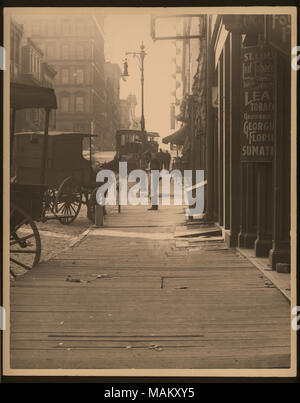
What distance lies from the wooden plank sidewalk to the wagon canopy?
77.4 inches

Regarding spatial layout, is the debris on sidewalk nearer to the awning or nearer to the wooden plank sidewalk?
the wooden plank sidewalk

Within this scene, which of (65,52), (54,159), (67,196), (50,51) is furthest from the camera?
(67,196)

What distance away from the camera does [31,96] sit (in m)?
9.52

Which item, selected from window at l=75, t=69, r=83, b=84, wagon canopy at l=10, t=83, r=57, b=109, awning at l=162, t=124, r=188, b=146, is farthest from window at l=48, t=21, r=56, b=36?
awning at l=162, t=124, r=188, b=146

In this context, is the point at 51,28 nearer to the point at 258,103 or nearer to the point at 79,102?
Result: the point at 258,103

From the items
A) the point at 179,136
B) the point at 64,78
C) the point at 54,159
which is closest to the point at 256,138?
the point at 64,78

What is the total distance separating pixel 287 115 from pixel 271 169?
1.41 meters

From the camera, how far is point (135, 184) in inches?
1195

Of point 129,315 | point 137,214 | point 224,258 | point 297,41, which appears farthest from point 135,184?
point 297,41

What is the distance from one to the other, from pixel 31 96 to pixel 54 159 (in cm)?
594

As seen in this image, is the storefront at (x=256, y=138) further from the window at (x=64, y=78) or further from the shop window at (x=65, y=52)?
the window at (x=64, y=78)
